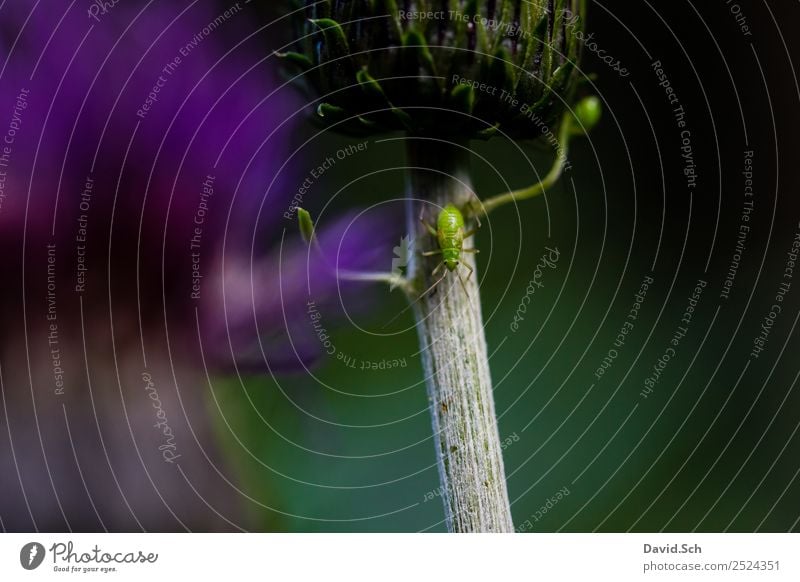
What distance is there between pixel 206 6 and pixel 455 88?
1.60 ft

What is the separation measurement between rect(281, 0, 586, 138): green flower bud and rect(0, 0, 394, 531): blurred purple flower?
30cm

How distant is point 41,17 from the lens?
89 centimetres

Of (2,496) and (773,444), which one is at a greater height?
(2,496)

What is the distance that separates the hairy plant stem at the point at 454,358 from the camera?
2.11 feet

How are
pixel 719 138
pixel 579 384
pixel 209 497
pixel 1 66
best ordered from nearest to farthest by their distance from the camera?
pixel 1 66 < pixel 209 497 < pixel 719 138 < pixel 579 384

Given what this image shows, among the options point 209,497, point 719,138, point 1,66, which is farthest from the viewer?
point 719,138

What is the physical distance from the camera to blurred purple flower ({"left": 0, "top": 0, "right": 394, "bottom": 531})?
2.86 ft

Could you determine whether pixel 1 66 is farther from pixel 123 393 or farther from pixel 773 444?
pixel 773 444

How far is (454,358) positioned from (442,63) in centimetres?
25

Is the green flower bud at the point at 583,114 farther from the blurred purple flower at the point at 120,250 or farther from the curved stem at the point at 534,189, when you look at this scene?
the blurred purple flower at the point at 120,250

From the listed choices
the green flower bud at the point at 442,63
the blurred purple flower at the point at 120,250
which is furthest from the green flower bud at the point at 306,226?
the blurred purple flower at the point at 120,250

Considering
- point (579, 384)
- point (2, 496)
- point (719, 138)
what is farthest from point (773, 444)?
point (2, 496)
